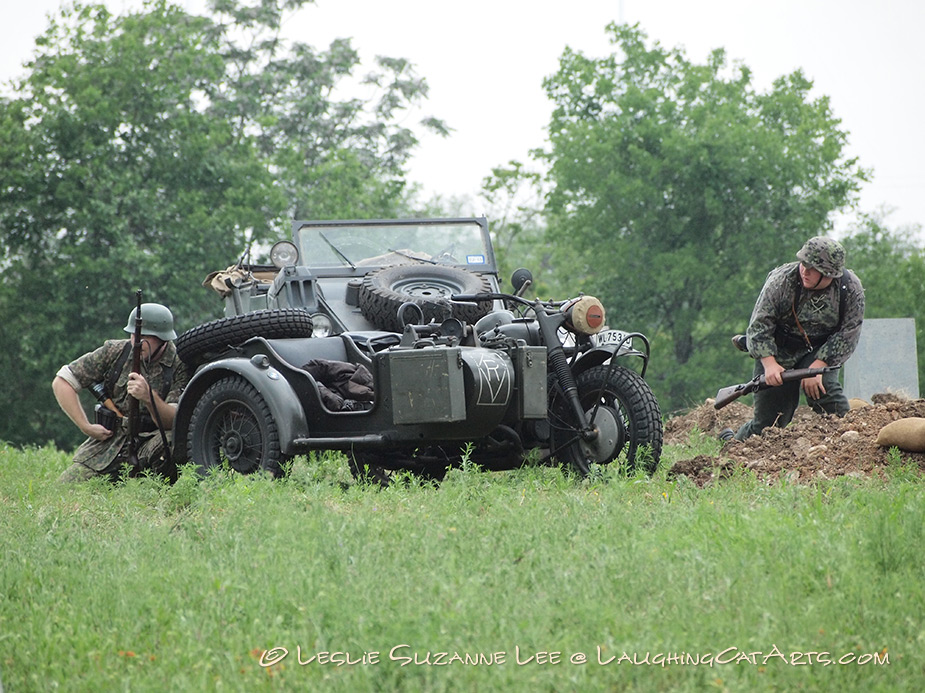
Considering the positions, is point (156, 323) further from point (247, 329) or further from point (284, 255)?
point (284, 255)

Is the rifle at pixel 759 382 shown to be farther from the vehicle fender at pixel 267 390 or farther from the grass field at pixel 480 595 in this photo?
the vehicle fender at pixel 267 390

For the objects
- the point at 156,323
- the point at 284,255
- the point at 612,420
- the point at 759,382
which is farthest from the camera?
the point at 284,255

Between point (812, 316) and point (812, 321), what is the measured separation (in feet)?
0.12

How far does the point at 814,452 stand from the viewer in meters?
8.05

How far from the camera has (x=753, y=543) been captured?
5.07m

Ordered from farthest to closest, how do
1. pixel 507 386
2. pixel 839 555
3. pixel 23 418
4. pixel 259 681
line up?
pixel 23 418
pixel 507 386
pixel 839 555
pixel 259 681

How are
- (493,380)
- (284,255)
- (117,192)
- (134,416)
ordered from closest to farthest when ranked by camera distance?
(493,380)
(134,416)
(284,255)
(117,192)

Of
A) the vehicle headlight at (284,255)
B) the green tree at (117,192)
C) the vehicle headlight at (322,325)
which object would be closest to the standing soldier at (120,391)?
the vehicle headlight at (322,325)

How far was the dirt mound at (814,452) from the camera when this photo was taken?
762cm

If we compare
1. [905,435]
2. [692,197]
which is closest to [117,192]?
[692,197]

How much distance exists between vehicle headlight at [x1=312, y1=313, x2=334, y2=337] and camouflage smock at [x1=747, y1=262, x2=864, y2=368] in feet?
9.83

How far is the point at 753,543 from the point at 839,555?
37 cm

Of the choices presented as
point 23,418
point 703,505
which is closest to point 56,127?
point 23,418

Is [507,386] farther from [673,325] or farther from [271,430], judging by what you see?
[673,325]
